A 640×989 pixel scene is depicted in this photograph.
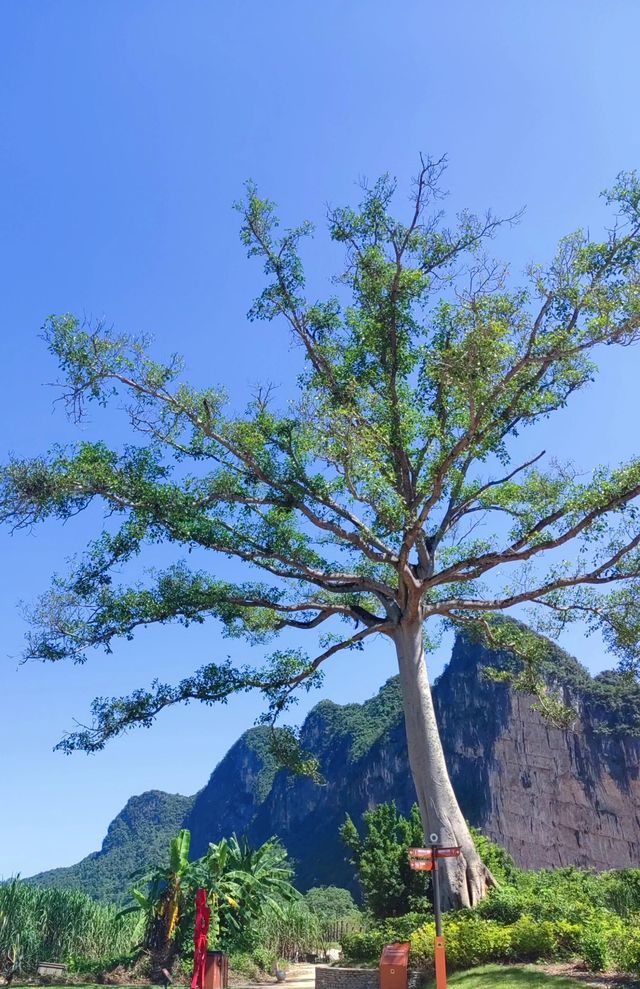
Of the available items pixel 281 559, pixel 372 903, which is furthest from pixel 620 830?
pixel 281 559

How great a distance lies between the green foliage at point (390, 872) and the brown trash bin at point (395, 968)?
534 cm

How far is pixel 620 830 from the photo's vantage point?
91.9 metres

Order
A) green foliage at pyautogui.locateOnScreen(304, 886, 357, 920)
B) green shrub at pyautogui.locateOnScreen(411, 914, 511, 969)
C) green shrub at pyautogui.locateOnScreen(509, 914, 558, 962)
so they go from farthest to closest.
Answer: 1. green foliage at pyautogui.locateOnScreen(304, 886, 357, 920)
2. green shrub at pyautogui.locateOnScreen(411, 914, 511, 969)
3. green shrub at pyautogui.locateOnScreen(509, 914, 558, 962)

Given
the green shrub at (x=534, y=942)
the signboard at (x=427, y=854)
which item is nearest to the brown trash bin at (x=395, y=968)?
the green shrub at (x=534, y=942)

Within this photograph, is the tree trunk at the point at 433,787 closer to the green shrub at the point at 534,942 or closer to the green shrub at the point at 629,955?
the green shrub at the point at 534,942

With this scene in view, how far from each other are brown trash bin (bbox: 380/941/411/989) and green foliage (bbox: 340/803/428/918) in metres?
5.34

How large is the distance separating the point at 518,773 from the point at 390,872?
304 feet

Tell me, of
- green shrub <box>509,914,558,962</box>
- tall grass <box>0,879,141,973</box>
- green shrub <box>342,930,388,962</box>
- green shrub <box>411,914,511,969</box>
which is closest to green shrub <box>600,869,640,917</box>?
green shrub <box>509,914,558,962</box>

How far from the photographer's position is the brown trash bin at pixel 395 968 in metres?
9.55

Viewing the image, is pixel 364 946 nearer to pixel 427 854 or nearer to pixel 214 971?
pixel 214 971

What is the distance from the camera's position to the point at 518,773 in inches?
A: 3944

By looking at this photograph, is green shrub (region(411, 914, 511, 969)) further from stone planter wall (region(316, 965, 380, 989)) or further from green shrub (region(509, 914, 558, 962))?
stone planter wall (region(316, 965, 380, 989))

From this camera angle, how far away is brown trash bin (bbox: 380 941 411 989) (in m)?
9.55

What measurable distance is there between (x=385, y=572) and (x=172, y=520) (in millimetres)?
5068
